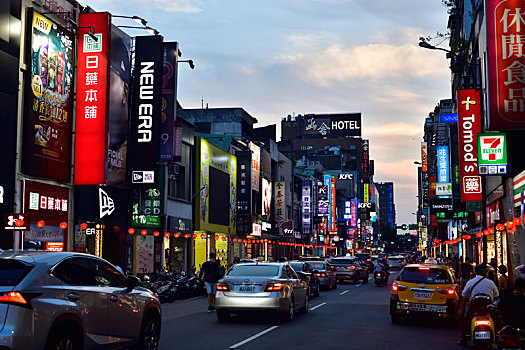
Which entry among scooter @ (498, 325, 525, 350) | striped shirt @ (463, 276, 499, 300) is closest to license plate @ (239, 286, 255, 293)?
striped shirt @ (463, 276, 499, 300)

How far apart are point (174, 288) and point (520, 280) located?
16895 mm

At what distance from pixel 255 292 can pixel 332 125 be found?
6661 inches

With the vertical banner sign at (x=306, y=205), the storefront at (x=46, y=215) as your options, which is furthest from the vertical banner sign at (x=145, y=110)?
the vertical banner sign at (x=306, y=205)

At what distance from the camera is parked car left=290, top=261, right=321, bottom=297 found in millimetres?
25188

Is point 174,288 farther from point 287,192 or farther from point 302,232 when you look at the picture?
point 302,232

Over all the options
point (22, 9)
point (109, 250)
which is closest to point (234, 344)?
point (22, 9)

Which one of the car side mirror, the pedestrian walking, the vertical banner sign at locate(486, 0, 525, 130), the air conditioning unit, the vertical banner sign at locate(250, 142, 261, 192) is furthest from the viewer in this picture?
the vertical banner sign at locate(250, 142, 261, 192)

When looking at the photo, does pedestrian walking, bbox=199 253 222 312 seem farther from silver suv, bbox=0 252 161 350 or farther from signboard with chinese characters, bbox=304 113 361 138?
signboard with chinese characters, bbox=304 113 361 138

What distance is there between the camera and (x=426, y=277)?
55.4ft

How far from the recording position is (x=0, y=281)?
25.4ft

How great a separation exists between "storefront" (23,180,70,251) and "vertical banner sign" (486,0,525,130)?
690 inches

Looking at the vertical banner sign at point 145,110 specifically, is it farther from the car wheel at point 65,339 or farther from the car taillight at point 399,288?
the car wheel at point 65,339

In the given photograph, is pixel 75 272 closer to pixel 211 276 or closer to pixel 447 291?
pixel 447 291

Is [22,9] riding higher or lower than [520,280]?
higher
